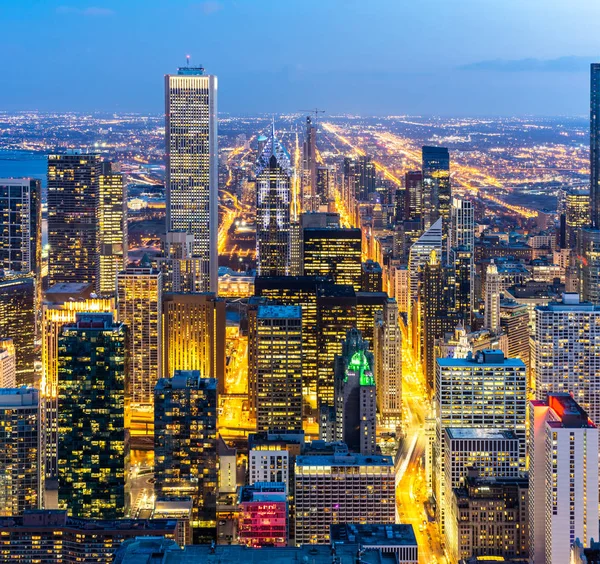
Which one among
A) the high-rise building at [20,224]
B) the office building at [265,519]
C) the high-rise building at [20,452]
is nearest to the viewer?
the office building at [265,519]

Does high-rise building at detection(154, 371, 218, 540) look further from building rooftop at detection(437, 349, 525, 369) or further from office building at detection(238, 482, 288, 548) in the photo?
building rooftop at detection(437, 349, 525, 369)

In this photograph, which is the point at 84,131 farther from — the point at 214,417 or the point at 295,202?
the point at 214,417

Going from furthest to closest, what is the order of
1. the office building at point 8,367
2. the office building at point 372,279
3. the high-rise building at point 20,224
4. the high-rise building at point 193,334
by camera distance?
the office building at point 372,279
the high-rise building at point 20,224
the high-rise building at point 193,334
the office building at point 8,367

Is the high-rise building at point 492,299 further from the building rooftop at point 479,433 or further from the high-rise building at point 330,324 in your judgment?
the building rooftop at point 479,433

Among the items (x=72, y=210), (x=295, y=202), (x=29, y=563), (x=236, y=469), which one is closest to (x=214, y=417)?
(x=236, y=469)

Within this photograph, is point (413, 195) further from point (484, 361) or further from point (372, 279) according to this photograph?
point (484, 361)

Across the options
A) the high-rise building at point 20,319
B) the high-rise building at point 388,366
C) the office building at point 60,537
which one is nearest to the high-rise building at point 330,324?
the high-rise building at point 388,366
